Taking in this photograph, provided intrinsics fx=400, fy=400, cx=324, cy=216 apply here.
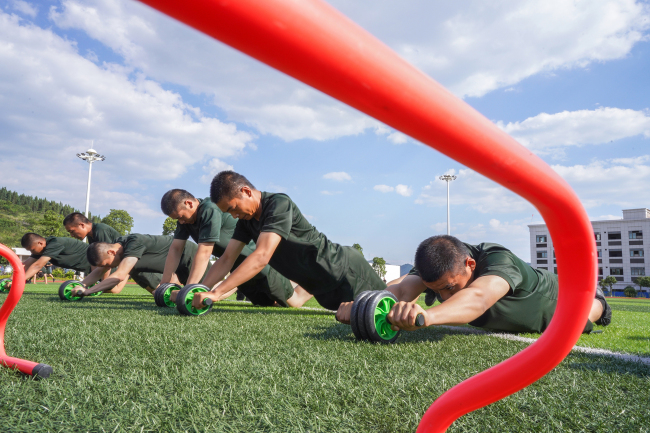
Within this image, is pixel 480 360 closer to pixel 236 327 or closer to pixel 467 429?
pixel 467 429

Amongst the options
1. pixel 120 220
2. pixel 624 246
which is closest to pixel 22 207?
pixel 120 220

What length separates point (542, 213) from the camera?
2.14 feet

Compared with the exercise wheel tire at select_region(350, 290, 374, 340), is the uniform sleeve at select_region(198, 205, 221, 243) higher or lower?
higher

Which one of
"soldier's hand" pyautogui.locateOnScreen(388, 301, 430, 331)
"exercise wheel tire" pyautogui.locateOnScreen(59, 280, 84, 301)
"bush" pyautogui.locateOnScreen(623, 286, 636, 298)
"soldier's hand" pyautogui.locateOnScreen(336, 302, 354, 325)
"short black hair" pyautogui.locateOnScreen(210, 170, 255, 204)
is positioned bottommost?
"bush" pyautogui.locateOnScreen(623, 286, 636, 298)

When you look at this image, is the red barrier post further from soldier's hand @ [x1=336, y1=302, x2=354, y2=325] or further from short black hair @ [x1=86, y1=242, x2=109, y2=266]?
short black hair @ [x1=86, y1=242, x2=109, y2=266]

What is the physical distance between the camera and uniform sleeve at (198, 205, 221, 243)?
219 inches

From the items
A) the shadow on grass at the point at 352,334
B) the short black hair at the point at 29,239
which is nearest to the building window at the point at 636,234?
the shadow on grass at the point at 352,334

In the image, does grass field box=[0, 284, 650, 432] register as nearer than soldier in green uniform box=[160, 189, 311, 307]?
Yes

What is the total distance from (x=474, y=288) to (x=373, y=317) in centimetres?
72

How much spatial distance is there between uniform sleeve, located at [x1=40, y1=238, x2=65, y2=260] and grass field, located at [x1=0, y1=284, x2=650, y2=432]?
6514 mm

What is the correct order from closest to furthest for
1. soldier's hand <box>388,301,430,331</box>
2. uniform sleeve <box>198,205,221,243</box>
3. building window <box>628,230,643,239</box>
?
soldier's hand <box>388,301,430,331</box> < uniform sleeve <box>198,205,221,243</box> < building window <box>628,230,643,239</box>

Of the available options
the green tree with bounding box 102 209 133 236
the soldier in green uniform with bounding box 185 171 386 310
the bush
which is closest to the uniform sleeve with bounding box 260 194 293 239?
the soldier in green uniform with bounding box 185 171 386 310

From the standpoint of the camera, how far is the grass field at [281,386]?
145 centimetres

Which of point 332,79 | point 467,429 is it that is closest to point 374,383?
point 467,429
